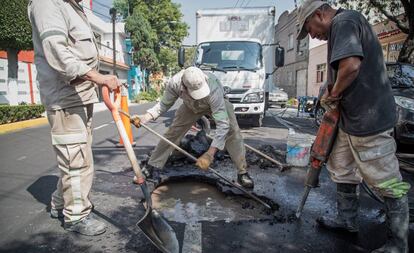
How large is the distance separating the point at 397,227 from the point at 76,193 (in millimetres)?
2519

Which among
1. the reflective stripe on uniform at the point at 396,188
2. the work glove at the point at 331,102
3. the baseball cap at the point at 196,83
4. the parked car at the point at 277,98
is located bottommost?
the reflective stripe on uniform at the point at 396,188

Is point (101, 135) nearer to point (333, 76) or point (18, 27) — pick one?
point (18, 27)

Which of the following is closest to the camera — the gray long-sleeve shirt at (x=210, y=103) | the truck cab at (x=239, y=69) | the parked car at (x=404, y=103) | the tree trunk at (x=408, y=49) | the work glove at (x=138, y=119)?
the gray long-sleeve shirt at (x=210, y=103)

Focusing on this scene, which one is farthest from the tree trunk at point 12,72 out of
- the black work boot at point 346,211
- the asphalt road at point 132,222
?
the black work boot at point 346,211

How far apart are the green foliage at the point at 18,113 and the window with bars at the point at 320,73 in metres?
17.5

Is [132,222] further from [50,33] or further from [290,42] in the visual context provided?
[290,42]

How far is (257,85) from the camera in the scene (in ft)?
27.3

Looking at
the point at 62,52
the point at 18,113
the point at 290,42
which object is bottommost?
the point at 18,113

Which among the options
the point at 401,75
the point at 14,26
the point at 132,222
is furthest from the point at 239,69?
the point at 14,26

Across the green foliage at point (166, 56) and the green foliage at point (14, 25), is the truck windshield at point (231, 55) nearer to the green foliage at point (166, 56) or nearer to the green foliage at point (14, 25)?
the green foliage at point (14, 25)

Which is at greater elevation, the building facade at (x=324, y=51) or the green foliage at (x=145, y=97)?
the building facade at (x=324, y=51)

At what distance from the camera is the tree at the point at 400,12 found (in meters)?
10.5

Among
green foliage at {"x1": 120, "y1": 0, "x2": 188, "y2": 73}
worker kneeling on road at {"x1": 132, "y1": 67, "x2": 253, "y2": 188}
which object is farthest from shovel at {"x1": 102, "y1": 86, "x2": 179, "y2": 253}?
green foliage at {"x1": 120, "y1": 0, "x2": 188, "y2": 73}

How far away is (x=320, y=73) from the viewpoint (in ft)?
76.1
